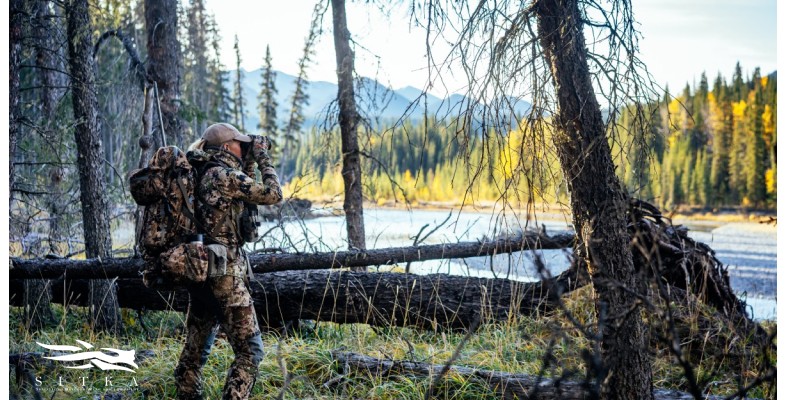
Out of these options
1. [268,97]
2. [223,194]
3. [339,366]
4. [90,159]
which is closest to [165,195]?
[223,194]

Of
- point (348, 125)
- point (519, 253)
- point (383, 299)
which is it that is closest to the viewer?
point (383, 299)

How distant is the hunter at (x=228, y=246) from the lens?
4.00 m

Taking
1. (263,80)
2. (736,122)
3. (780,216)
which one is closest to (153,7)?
(780,216)

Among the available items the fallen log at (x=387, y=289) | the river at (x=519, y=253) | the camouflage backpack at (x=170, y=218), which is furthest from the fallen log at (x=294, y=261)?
the camouflage backpack at (x=170, y=218)

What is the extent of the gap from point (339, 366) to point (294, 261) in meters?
1.70

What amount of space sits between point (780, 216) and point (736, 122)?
29.1 m

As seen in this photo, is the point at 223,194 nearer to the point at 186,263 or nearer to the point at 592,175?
the point at 186,263

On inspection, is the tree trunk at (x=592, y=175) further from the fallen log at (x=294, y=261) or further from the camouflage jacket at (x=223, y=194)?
the fallen log at (x=294, y=261)

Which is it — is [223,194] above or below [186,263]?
above

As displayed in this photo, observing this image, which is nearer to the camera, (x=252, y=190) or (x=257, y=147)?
(x=252, y=190)

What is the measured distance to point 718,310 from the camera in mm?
6023

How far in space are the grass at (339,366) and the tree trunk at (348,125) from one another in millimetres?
1776

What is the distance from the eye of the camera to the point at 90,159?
5.94 metres

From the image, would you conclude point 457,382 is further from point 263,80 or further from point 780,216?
point 263,80
